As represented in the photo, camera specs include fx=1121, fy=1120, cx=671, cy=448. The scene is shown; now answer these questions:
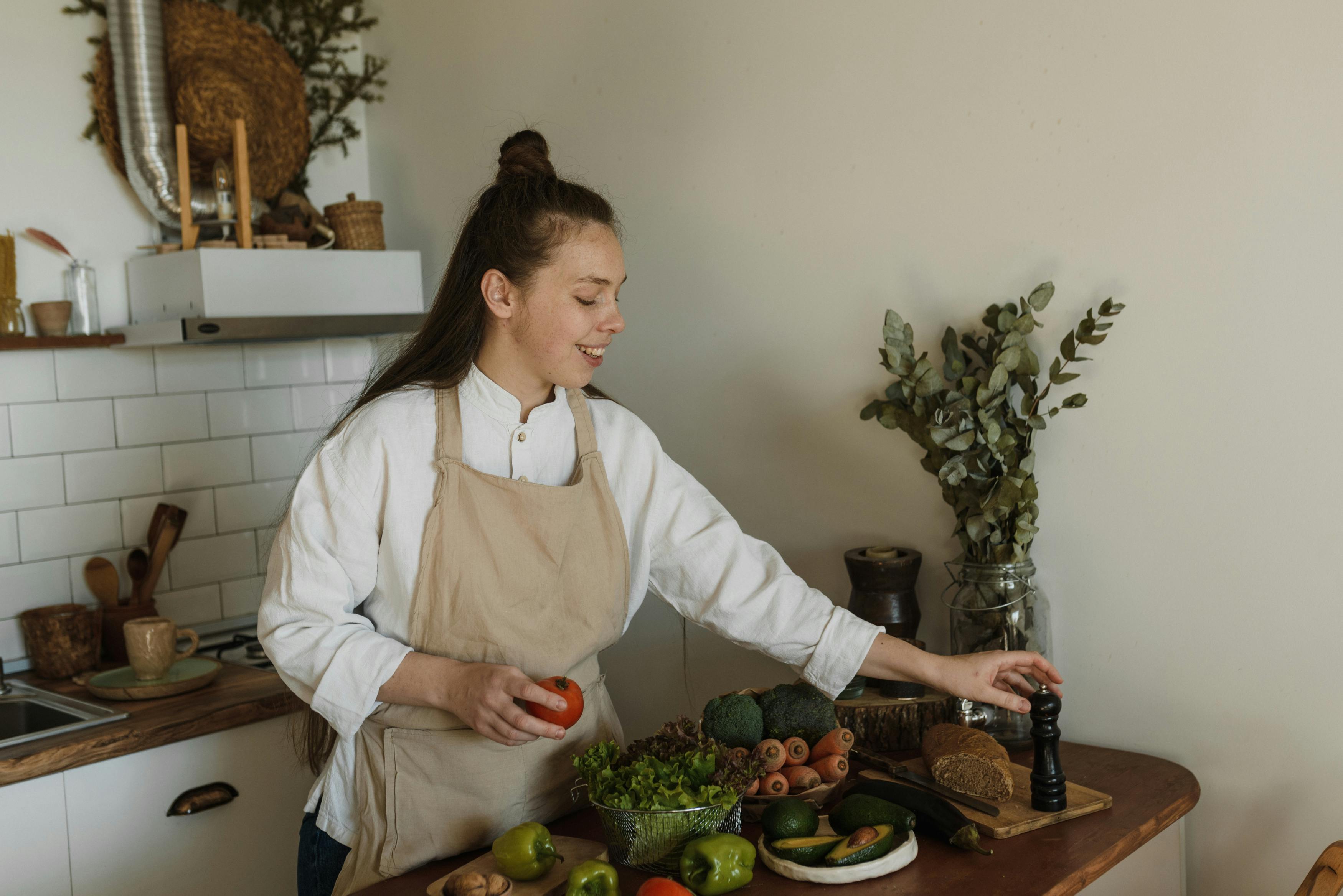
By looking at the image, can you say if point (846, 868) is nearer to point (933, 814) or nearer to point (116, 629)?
point (933, 814)

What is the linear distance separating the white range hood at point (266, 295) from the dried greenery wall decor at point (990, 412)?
1311 millimetres

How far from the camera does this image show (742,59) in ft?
6.72

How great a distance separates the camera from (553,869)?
4.29 feet

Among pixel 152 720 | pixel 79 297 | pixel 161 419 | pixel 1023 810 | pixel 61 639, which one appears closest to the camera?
pixel 1023 810

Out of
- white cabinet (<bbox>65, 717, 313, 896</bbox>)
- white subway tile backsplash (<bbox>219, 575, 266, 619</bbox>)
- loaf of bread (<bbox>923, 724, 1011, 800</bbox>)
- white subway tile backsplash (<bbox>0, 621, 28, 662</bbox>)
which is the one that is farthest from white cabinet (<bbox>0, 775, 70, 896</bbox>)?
loaf of bread (<bbox>923, 724, 1011, 800</bbox>)

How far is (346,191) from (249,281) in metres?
0.57

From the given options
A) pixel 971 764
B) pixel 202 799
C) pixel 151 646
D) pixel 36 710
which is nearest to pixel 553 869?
pixel 971 764

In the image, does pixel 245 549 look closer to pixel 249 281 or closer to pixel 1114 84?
pixel 249 281

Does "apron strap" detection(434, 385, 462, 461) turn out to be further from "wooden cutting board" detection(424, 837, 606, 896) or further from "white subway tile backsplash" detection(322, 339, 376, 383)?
"white subway tile backsplash" detection(322, 339, 376, 383)

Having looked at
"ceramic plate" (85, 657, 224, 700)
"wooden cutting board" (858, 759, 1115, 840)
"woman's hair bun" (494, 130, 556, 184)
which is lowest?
"ceramic plate" (85, 657, 224, 700)

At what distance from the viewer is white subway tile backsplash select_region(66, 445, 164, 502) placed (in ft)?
7.86

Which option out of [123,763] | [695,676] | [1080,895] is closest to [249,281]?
[123,763]

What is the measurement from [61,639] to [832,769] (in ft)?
5.41

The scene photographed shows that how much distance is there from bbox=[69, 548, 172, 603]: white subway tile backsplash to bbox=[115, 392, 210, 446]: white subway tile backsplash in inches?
9.7
